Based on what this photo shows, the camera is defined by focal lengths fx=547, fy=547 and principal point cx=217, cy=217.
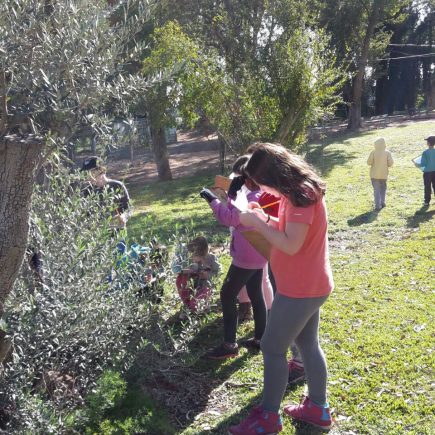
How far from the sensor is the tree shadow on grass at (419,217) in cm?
938

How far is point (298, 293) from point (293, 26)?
10.9 meters

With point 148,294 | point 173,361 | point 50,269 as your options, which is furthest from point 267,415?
A: point 50,269

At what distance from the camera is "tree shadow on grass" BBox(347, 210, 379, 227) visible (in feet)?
32.4

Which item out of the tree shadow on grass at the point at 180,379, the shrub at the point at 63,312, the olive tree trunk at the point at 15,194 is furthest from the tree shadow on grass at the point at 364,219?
the olive tree trunk at the point at 15,194

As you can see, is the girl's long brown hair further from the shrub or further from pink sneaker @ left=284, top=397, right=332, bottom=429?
pink sneaker @ left=284, top=397, right=332, bottom=429

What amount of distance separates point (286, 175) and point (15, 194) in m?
1.42

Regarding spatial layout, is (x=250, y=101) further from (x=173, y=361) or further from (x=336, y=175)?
(x=173, y=361)

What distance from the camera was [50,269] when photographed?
10.5ft

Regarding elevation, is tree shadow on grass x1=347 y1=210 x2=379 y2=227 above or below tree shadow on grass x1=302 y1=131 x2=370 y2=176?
below

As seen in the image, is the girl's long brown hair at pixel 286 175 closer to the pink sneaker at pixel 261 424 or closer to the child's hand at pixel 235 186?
the child's hand at pixel 235 186

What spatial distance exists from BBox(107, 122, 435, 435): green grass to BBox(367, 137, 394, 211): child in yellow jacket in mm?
351

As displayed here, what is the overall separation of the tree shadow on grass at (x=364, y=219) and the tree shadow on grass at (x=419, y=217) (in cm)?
67

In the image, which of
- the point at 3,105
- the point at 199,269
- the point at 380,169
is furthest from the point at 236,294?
the point at 380,169

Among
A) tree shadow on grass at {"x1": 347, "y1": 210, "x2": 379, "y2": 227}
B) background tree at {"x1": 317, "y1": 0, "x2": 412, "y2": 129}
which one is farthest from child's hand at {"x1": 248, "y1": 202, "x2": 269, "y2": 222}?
background tree at {"x1": 317, "y1": 0, "x2": 412, "y2": 129}
